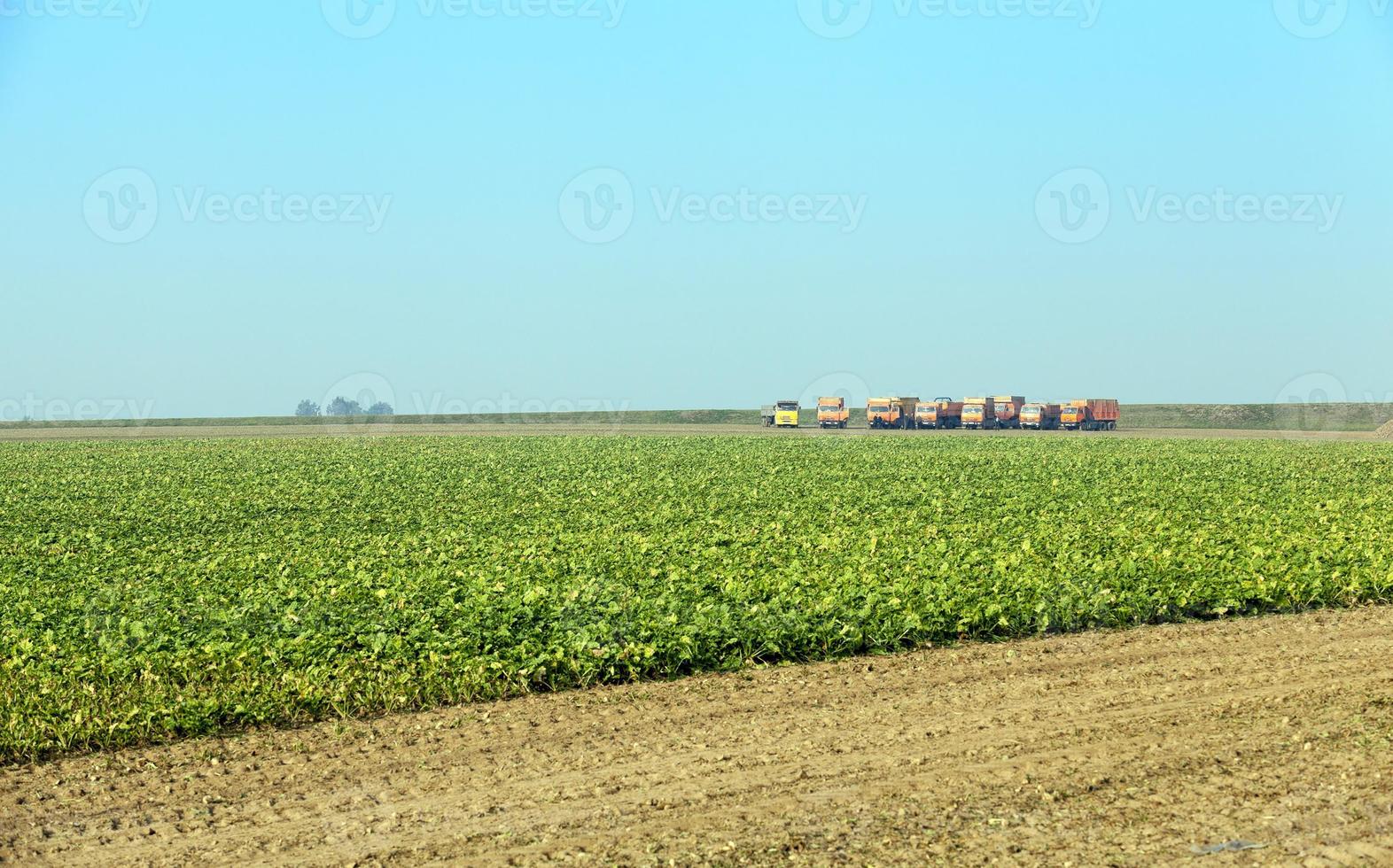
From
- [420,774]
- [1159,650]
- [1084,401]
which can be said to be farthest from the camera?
[1084,401]

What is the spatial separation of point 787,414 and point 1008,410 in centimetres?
1577

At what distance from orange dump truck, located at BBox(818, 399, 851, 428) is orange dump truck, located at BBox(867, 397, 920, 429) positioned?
83.4 inches

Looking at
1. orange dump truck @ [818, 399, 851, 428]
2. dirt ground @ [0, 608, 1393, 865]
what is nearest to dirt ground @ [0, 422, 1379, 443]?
orange dump truck @ [818, 399, 851, 428]

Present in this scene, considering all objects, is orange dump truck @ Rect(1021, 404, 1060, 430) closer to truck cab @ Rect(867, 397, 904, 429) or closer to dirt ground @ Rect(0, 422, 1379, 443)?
dirt ground @ Rect(0, 422, 1379, 443)

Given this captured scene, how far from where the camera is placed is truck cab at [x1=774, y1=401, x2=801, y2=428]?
300ft

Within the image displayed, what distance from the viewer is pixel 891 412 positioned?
8825 cm

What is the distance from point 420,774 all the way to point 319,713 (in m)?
1.95

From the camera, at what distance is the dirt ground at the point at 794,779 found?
670cm

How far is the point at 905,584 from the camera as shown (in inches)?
533

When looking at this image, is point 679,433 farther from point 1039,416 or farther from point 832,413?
point 1039,416

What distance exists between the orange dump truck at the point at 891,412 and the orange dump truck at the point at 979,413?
12.5ft

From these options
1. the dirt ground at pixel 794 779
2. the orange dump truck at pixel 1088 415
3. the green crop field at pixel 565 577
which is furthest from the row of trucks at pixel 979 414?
the dirt ground at pixel 794 779

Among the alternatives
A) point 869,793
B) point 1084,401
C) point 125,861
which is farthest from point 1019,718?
point 1084,401

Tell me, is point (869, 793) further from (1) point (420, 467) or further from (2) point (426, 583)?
(1) point (420, 467)
